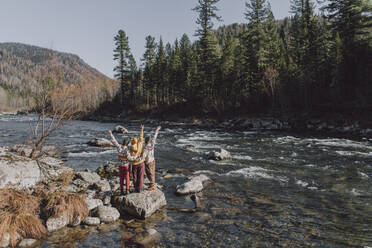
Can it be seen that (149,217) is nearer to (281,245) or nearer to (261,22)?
(281,245)

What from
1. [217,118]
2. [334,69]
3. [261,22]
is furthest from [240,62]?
[334,69]

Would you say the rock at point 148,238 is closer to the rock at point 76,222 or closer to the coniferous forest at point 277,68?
the rock at point 76,222

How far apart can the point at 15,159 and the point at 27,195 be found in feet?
4.70

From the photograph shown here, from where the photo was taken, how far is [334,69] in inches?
1257

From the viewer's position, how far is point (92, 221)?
5879mm

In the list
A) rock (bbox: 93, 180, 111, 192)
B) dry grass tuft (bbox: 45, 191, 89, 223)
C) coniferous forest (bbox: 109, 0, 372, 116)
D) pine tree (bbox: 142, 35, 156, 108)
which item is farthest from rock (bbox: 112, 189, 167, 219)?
pine tree (bbox: 142, 35, 156, 108)

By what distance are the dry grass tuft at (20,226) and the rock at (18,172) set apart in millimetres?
1350

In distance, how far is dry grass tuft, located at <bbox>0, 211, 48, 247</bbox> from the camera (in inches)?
193

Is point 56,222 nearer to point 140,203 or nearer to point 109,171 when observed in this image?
point 140,203

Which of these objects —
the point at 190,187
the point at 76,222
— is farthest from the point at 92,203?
the point at 190,187

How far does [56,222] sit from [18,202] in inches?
43.7

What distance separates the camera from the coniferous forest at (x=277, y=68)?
3039 centimetres

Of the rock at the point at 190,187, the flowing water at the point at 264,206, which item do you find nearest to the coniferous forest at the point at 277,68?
the flowing water at the point at 264,206

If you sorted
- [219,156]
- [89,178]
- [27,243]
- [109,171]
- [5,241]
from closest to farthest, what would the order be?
[5,241] → [27,243] → [89,178] → [109,171] → [219,156]
